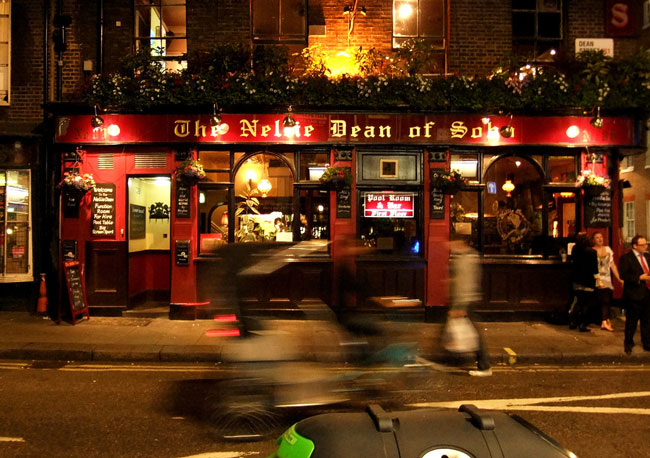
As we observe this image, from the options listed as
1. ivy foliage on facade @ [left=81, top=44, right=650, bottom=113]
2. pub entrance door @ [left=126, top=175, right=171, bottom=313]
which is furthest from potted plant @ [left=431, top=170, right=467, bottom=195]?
pub entrance door @ [left=126, top=175, right=171, bottom=313]

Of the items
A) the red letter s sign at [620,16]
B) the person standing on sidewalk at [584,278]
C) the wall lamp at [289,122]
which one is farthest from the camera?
the red letter s sign at [620,16]

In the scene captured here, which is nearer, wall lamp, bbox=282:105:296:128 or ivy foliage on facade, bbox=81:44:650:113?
wall lamp, bbox=282:105:296:128

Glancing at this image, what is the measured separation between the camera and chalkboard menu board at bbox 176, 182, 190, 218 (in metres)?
11.6

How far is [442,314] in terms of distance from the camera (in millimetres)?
11727

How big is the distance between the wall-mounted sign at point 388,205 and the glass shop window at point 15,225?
7.73 meters

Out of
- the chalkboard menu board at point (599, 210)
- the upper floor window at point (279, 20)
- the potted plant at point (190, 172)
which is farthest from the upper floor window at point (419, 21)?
the potted plant at point (190, 172)

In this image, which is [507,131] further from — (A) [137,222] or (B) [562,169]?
(A) [137,222]

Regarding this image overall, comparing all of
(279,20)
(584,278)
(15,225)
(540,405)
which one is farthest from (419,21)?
(15,225)

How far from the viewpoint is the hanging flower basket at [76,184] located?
1113 cm

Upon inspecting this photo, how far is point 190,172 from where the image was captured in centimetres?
1117

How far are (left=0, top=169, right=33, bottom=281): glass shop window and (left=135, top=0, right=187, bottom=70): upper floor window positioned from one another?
4.14 m

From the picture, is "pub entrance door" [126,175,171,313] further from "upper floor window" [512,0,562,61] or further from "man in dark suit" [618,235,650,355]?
"man in dark suit" [618,235,650,355]

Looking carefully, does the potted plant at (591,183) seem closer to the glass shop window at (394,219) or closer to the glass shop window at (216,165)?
the glass shop window at (394,219)

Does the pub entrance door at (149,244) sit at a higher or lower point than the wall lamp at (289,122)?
lower
